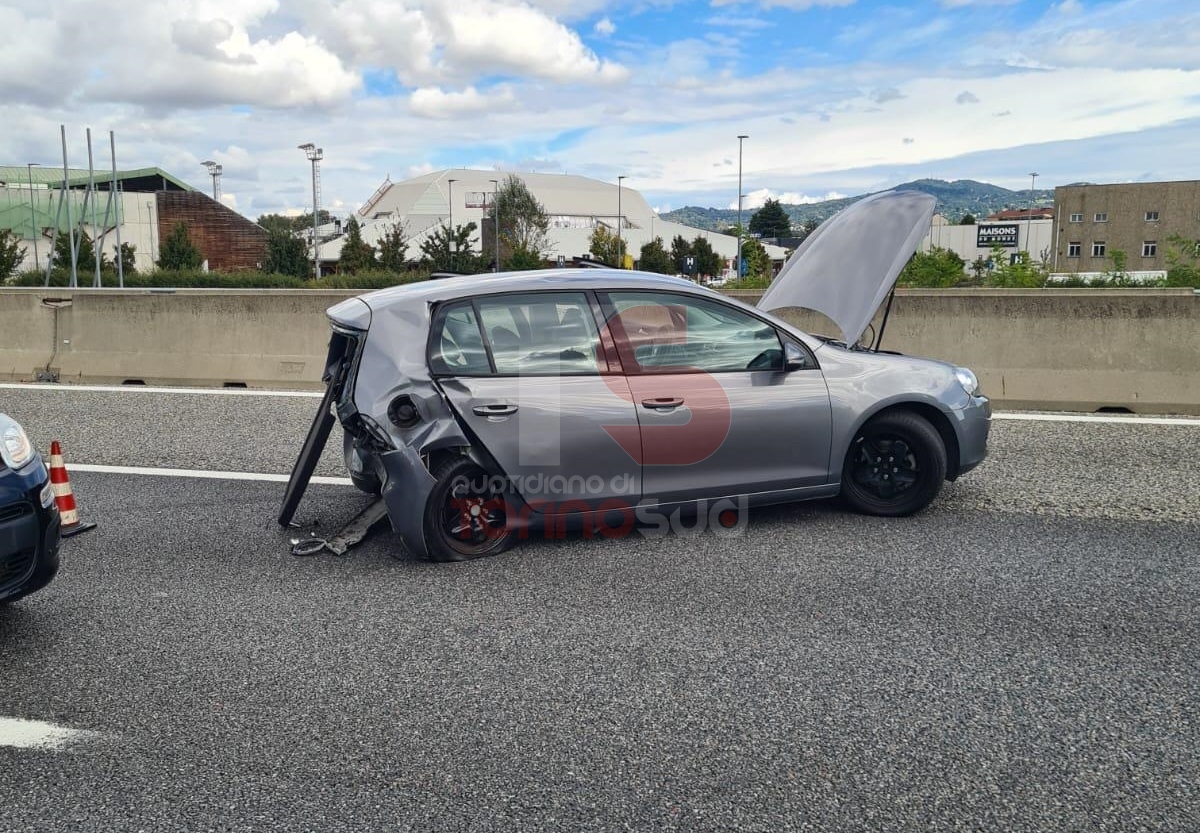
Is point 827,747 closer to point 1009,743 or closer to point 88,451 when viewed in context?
point 1009,743

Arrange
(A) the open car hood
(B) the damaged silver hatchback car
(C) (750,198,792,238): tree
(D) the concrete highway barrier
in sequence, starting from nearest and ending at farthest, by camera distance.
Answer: (B) the damaged silver hatchback car → (A) the open car hood → (D) the concrete highway barrier → (C) (750,198,792,238): tree

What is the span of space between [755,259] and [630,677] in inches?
3356

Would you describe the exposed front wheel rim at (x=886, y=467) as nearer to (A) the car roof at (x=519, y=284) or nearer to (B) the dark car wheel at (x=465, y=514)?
(A) the car roof at (x=519, y=284)

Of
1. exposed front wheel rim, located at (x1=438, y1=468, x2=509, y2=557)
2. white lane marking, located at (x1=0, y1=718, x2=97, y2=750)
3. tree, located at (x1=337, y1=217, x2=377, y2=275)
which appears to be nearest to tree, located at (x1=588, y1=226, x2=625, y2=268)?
tree, located at (x1=337, y1=217, x2=377, y2=275)

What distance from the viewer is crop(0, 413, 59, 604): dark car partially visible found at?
4.05 meters

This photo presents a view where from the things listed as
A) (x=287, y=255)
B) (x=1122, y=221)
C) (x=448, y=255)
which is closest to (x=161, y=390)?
(x=448, y=255)

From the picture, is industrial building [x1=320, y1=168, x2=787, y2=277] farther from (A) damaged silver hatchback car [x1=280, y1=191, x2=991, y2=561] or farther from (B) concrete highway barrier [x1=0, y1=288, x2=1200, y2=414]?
(A) damaged silver hatchback car [x1=280, y1=191, x2=991, y2=561]

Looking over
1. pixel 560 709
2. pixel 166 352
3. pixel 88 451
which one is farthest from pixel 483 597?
pixel 166 352

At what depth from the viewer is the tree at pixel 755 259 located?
8597 cm

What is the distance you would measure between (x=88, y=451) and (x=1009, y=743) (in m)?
7.30

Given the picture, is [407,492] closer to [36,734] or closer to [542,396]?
[542,396]

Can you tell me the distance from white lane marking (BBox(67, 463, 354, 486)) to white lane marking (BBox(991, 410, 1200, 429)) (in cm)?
578

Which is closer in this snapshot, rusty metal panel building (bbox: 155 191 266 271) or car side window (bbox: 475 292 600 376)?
car side window (bbox: 475 292 600 376)

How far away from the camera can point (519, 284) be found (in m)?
5.67
